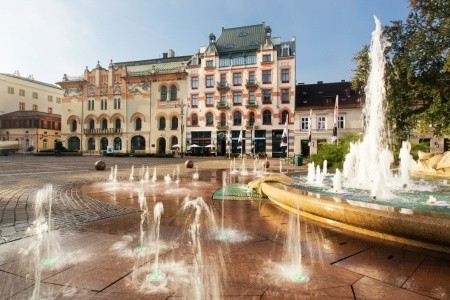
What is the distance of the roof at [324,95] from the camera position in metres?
39.4

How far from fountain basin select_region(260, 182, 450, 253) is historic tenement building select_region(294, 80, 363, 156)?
3438cm

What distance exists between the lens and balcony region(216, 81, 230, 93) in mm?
44016

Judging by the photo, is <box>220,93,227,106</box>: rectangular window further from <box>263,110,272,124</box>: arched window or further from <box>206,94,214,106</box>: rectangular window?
<box>263,110,272,124</box>: arched window

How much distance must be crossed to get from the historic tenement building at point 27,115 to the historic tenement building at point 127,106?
674 centimetres

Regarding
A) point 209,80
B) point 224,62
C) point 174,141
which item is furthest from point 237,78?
point 174,141

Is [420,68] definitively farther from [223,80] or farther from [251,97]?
[223,80]

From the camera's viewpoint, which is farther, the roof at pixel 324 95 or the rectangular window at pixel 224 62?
the rectangular window at pixel 224 62

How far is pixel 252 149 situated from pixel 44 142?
41813 millimetres

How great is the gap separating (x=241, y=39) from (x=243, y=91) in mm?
8798

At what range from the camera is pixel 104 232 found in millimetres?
4488

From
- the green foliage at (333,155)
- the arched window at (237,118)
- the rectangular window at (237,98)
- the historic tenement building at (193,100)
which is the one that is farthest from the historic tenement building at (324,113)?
the green foliage at (333,155)

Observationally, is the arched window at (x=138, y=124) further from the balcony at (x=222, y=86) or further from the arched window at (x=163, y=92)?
the balcony at (x=222, y=86)

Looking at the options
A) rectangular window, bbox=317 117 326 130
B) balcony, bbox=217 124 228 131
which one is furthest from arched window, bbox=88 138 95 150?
rectangular window, bbox=317 117 326 130

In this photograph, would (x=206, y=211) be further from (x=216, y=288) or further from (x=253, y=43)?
(x=253, y=43)
